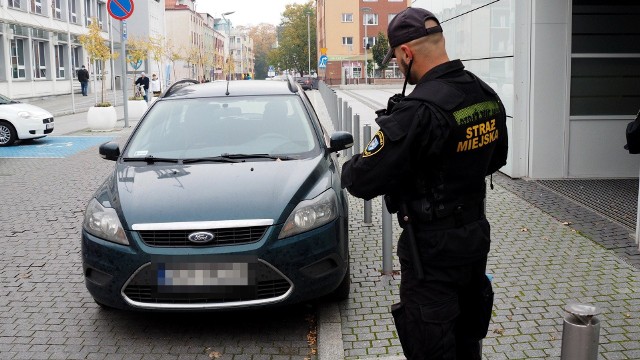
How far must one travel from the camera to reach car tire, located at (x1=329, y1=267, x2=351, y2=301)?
199 inches

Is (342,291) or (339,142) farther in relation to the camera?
(339,142)

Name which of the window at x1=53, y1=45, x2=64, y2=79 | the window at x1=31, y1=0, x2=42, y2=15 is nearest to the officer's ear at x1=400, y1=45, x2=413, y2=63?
the window at x1=31, y1=0, x2=42, y2=15

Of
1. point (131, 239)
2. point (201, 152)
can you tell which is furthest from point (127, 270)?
point (201, 152)

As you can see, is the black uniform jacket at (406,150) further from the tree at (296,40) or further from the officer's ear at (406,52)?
the tree at (296,40)

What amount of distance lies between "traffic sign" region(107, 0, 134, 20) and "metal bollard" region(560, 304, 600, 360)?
54.8ft

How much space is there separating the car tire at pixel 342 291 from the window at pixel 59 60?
145 feet

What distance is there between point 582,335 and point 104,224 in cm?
315

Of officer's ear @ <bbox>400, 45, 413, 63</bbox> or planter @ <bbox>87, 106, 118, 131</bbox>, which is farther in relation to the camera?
planter @ <bbox>87, 106, 118, 131</bbox>

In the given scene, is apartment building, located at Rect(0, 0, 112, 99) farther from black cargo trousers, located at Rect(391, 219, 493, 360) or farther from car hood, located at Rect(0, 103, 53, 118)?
black cargo trousers, located at Rect(391, 219, 493, 360)

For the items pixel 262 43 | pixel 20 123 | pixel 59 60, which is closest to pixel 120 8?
pixel 20 123

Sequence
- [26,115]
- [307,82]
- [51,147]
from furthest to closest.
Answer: [307,82], [26,115], [51,147]

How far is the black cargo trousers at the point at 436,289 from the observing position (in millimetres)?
2756

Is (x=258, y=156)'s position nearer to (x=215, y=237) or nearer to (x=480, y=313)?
(x=215, y=237)

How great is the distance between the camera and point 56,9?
147ft
